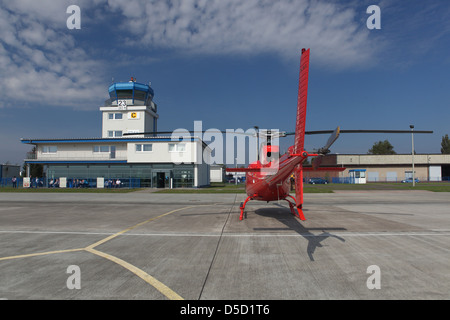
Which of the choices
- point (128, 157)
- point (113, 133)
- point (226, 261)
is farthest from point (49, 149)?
point (226, 261)

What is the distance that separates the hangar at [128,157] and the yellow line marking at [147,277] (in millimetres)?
32702

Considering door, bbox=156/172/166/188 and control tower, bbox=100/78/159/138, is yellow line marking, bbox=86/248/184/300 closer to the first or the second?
door, bbox=156/172/166/188

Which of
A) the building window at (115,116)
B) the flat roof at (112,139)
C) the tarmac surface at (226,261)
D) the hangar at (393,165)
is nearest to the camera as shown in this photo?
the tarmac surface at (226,261)

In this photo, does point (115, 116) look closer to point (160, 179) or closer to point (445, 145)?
point (160, 179)

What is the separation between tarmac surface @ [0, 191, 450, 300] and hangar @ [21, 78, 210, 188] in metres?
28.8

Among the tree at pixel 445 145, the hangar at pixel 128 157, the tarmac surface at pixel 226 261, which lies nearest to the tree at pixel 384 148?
the tree at pixel 445 145

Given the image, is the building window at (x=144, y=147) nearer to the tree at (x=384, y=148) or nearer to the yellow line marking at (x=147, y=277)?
the yellow line marking at (x=147, y=277)

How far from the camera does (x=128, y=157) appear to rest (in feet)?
130

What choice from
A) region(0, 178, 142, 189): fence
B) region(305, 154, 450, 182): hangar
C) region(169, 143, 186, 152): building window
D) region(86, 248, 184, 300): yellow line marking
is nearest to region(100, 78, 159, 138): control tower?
region(169, 143, 186, 152): building window

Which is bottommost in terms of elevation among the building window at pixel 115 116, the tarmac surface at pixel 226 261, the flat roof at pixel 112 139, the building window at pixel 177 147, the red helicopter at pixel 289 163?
the tarmac surface at pixel 226 261

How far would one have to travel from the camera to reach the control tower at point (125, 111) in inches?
1777

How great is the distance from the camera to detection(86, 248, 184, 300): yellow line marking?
4324 mm

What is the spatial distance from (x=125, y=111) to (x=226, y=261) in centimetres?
4458
